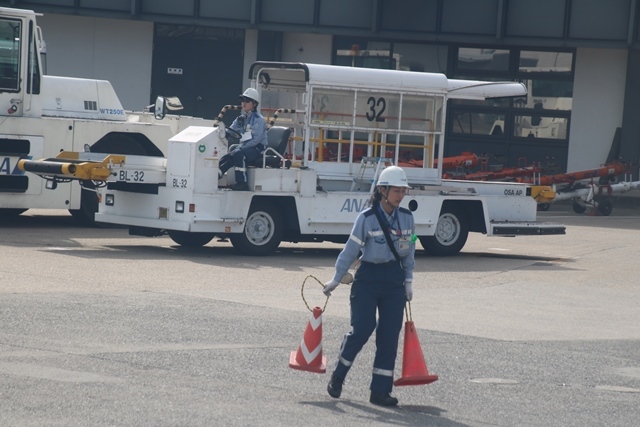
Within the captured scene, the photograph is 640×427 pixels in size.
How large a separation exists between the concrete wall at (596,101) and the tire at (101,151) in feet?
50.4

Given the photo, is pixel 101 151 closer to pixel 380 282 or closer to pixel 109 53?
pixel 380 282

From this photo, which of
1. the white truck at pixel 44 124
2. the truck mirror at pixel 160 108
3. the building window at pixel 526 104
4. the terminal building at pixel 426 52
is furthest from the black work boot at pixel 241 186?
the building window at pixel 526 104

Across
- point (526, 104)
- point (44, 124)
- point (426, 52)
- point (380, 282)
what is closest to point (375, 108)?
point (44, 124)

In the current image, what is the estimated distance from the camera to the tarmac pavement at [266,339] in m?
8.02

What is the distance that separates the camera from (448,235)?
728 inches

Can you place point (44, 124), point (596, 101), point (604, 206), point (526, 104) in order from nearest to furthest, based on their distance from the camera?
point (44, 124), point (604, 206), point (596, 101), point (526, 104)

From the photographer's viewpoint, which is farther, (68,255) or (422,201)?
(422,201)

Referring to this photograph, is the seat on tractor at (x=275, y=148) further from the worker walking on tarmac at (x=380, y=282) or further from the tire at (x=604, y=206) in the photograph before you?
the tire at (x=604, y=206)

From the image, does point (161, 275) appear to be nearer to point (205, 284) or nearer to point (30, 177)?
point (205, 284)

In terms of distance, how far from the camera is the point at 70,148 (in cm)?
1872

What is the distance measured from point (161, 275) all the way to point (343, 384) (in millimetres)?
5980

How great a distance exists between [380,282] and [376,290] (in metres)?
0.07

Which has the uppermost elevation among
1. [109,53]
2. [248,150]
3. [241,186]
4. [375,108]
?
[109,53]

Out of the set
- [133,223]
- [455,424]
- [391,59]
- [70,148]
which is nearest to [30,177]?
[70,148]
